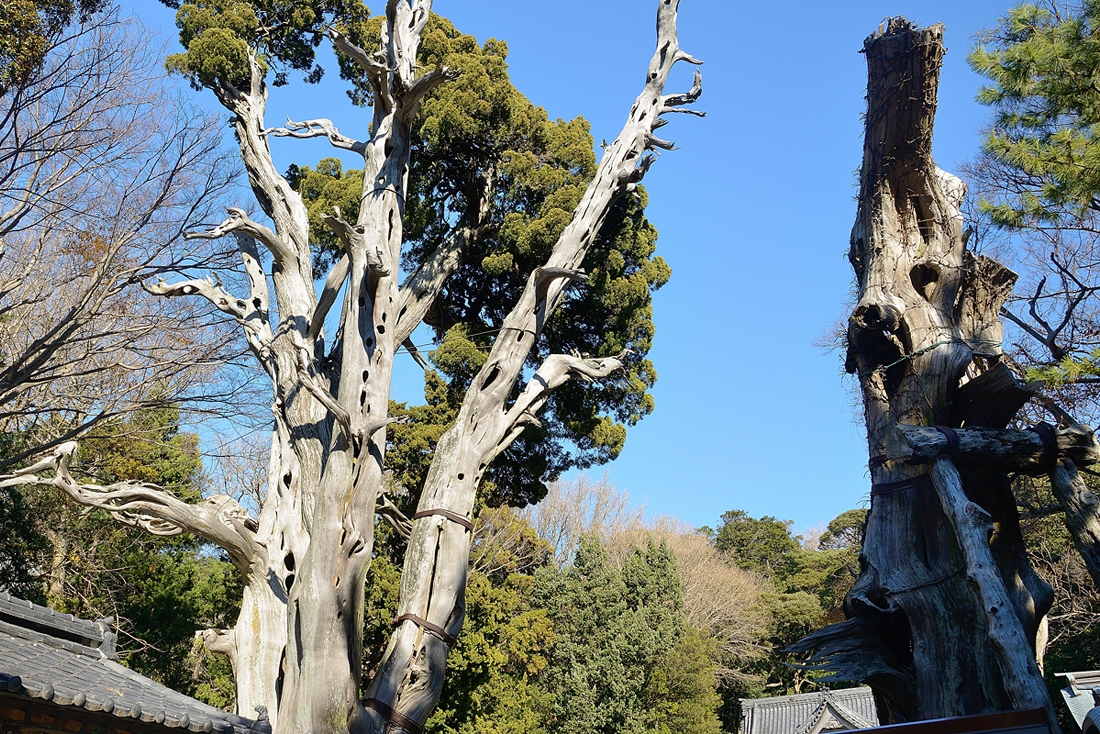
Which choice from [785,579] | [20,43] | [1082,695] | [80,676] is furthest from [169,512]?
[785,579]

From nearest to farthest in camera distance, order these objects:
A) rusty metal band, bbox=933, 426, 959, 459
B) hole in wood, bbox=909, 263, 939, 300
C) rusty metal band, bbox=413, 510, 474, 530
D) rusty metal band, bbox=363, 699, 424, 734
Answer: rusty metal band, bbox=933, 426, 959, 459 < hole in wood, bbox=909, 263, 939, 300 < rusty metal band, bbox=363, 699, 424, 734 < rusty metal band, bbox=413, 510, 474, 530

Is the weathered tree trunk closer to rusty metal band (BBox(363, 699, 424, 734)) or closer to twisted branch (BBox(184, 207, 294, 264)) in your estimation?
rusty metal band (BBox(363, 699, 424, 734))

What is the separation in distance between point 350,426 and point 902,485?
14.8 feet

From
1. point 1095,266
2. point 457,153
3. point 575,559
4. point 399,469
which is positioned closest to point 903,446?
point 1095,266

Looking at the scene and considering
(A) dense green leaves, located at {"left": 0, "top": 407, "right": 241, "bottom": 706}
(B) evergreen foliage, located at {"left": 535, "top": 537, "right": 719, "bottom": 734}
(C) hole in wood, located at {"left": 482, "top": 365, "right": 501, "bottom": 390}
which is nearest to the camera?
(C) hole in wood, located at {"left": 482, "top": 365, "right": 501, "bottom": 390}

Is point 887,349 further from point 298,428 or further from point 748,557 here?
point 748,557

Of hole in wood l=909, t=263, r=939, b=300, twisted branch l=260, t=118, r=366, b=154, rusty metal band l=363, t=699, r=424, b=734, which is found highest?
twisted branch l=260, t=118, r=366, b=154

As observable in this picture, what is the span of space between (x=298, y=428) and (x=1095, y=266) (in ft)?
25.0

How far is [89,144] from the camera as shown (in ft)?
23.3

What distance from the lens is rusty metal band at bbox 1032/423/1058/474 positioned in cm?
408

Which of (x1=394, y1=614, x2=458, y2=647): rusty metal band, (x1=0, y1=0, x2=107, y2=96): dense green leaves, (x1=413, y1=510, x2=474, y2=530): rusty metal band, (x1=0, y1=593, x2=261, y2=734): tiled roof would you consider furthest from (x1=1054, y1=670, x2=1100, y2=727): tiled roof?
(x1=0, y1=0, x2=107, y2=96): dense green leaves

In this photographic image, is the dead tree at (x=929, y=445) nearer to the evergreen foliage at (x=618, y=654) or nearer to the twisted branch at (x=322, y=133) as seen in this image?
the twisted branch at (x=322, y=133)

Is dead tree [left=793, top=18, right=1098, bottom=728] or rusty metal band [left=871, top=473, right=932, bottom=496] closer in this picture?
dead tree [left=793, top=18, right=1098, bottom=728]

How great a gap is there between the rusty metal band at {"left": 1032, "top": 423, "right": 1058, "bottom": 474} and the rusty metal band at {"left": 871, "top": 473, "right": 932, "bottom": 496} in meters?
0.57
